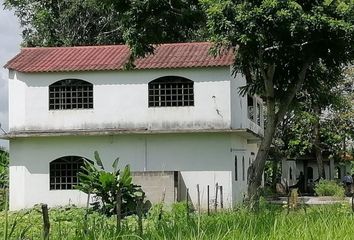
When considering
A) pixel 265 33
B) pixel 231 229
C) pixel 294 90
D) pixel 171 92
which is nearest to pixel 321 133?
pixel 171 92

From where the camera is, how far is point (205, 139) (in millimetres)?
26688

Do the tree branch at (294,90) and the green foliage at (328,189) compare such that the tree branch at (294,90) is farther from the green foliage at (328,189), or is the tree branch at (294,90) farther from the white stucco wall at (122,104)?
the green foliage at (328,189)

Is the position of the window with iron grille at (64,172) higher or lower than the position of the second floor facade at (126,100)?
lower

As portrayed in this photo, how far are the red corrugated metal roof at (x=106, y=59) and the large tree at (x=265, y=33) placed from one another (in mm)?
5844

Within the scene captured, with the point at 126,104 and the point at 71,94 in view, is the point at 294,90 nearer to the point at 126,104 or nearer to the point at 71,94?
the point at 126,104

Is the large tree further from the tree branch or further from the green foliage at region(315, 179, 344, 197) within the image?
the green foliage at region(315, 179, 344, 197)

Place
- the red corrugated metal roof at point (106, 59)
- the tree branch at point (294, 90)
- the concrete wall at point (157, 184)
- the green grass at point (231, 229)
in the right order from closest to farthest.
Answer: the green grass at point (231, 229), the tree branch at point (294, 90), the concrete wall at point (157, 184), the red corrugated metal roof at point (106, 59)

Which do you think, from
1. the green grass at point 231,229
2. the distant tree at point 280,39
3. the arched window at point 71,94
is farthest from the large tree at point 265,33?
the green grass at point 231,229

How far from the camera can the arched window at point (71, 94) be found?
27.3 metres

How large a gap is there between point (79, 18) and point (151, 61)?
37.9ft

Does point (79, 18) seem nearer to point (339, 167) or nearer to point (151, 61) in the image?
point (151, 61)

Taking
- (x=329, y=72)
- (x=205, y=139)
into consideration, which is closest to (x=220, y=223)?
(x=329, y=72)

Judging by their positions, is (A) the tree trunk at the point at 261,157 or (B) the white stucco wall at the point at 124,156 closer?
(A) the tree trunk at the point at 261,157

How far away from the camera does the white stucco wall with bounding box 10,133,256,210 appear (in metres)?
26.6
